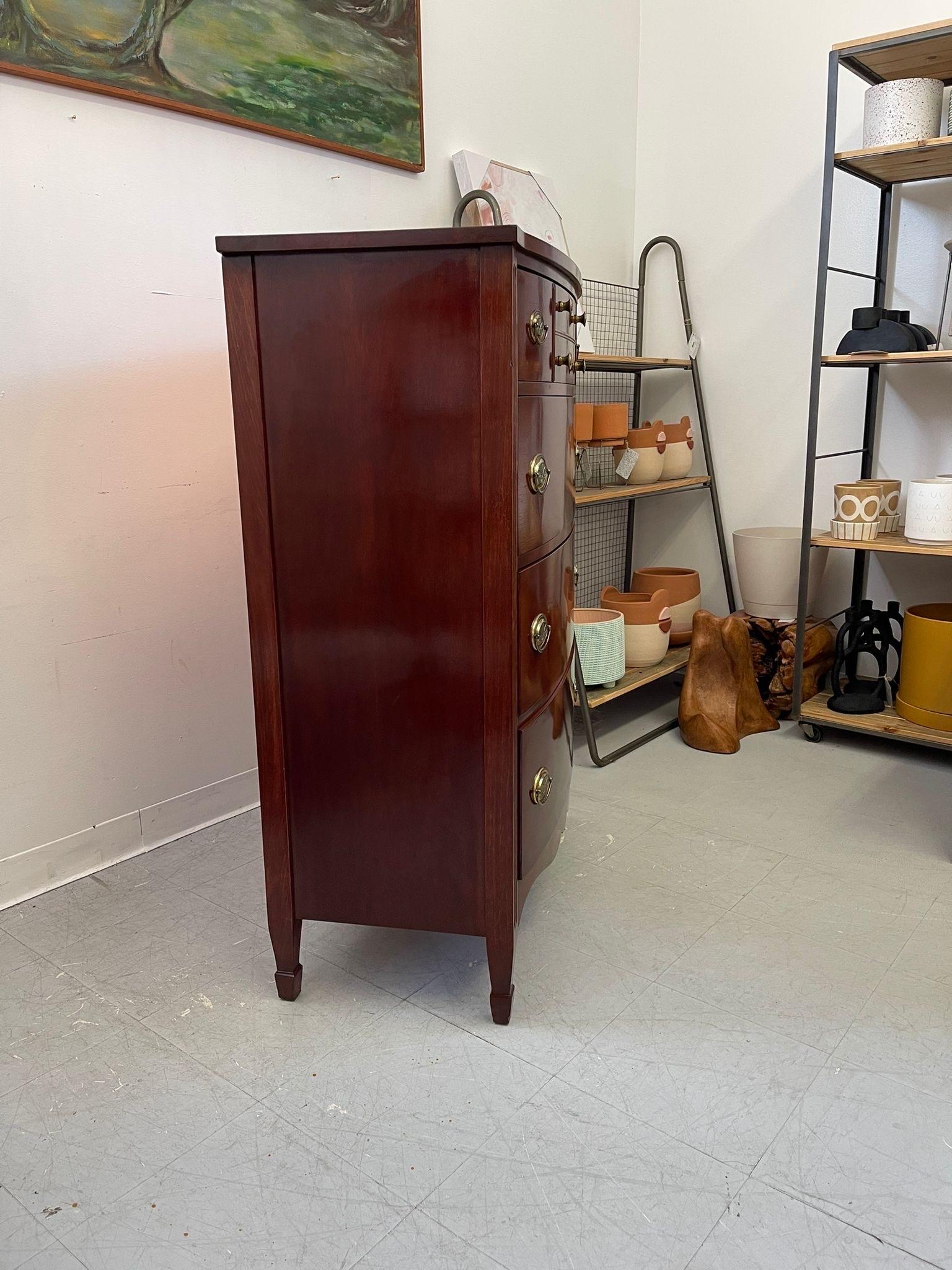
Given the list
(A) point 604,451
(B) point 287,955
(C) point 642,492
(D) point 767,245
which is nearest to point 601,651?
(C) point 642,492

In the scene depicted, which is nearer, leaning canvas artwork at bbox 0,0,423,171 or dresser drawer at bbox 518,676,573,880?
dresser drawer at bbox 518,676,573,880

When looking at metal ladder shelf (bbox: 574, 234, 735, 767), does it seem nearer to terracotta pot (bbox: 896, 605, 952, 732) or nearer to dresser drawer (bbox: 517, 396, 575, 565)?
terracotta pot (bbox: 896, 605, 952, 732)

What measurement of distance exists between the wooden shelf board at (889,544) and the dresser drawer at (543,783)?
1.14 m

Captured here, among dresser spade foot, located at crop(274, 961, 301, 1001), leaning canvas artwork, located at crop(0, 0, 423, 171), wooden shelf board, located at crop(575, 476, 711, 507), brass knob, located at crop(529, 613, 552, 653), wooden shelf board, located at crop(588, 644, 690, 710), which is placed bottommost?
dresser spade foot, located at crop(274, 961, 301, 1001)

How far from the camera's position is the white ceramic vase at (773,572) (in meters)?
2.84

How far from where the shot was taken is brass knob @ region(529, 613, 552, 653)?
1.49 m

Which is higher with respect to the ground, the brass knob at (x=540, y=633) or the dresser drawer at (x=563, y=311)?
the dresser drawer at (x=563, y=311)

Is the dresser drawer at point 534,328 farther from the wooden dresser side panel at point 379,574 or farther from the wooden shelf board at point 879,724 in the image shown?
the wooden shelf board at point 879,724

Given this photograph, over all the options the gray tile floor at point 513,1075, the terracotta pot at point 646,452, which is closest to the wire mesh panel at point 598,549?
the terracotta pot at point 646,452

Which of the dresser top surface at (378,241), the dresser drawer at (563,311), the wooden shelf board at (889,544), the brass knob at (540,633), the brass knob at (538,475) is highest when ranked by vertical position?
the dresser top surface at (378,241)

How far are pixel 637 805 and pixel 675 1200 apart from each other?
1181mm

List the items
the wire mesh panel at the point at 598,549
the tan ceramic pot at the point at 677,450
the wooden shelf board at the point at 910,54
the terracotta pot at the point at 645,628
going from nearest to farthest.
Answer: the wooden shelf board at the point at 910,54
the terracotta pot at the point at 645,628
the tan ceramic pot at the point at 677,450
the wire mesh panel at the point at 598,549

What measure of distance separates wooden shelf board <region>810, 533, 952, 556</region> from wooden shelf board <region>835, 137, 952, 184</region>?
94 centimetres

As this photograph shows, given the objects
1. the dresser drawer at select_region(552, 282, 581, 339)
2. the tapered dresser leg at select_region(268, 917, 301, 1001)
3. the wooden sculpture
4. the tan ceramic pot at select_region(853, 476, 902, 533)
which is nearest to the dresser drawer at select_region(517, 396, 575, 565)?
the dresser drawer at select_region(552, 282, 581, 339)
